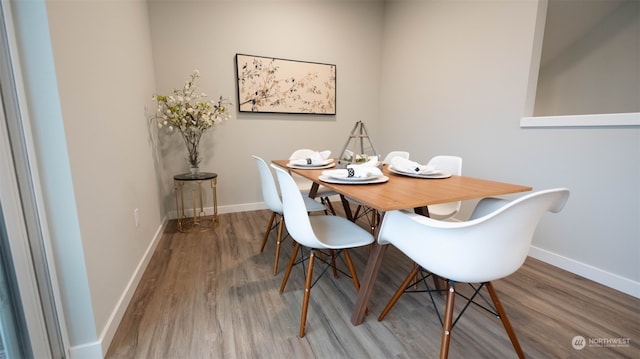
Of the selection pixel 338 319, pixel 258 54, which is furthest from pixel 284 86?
pixel 338 319

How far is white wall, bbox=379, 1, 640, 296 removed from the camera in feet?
5.67

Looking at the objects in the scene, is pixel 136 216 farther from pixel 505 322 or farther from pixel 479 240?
pixel 505 322

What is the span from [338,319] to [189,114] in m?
2.28

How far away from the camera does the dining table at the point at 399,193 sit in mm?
1072

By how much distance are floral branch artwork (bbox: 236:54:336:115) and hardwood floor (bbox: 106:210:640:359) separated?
1.94m

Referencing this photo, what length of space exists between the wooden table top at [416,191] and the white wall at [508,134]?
0.96 m

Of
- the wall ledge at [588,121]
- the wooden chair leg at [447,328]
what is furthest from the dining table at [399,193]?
the wall ledge at [588,121]

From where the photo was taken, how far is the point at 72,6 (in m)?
1.14

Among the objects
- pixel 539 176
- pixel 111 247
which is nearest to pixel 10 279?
pixel 111 247

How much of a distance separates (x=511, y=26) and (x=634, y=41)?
1.15m

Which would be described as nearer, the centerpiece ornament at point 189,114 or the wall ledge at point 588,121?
the wall ledge at point 588,121

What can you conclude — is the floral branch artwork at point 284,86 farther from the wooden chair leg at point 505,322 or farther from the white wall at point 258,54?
the wooden chair leg at point 505,322

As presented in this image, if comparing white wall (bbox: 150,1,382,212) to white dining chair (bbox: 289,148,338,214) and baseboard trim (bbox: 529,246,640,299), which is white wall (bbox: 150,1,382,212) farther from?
baseboard trim (bbox: 529,246,640,299)

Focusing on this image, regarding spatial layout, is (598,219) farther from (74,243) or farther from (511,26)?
(74,243)
